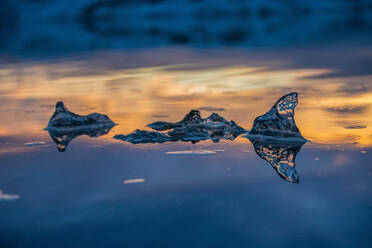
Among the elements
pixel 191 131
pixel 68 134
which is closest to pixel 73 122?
pixel 68 134

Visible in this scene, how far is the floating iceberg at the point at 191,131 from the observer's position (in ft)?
16.1

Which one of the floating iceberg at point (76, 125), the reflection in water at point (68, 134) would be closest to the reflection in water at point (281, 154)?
the reflection in water at point (68, 134)

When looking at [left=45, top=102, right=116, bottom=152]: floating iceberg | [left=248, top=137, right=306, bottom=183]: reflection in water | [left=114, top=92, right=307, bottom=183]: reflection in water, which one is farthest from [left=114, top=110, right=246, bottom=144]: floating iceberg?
[left=45, top=102, right=116, bottom=152]: floating iceberg

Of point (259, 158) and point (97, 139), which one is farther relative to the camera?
point (97, 139)

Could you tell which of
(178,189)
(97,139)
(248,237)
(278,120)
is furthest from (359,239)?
(97,139)

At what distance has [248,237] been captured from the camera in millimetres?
2062

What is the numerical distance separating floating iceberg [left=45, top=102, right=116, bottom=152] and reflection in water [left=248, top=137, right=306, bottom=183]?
8.22 feet

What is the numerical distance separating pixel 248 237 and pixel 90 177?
1717 mm

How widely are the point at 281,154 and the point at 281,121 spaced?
1.03 metres

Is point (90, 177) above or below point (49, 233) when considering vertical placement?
above

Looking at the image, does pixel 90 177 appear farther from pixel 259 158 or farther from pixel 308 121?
pixel 308 121

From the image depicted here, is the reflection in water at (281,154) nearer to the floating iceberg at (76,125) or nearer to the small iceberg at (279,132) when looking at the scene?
the small iceberg at (279,132)

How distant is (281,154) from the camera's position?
4.05 m

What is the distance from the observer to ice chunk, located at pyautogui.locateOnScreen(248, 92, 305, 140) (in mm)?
4909
